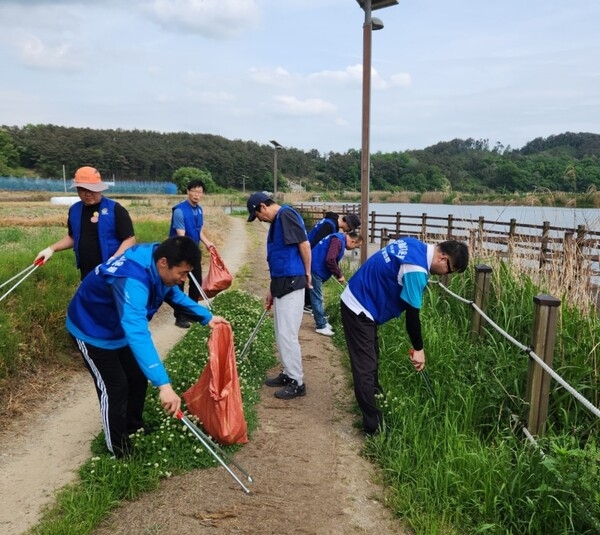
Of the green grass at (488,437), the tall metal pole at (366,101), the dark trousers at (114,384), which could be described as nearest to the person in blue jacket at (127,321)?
the dark trousers at (114,384)

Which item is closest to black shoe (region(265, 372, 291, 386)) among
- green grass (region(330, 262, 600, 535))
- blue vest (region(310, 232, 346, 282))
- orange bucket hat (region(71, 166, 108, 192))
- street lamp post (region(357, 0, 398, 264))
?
→ green grass (region(330, 262, 600, 535))

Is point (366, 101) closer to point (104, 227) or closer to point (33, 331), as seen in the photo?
point (104, 227)

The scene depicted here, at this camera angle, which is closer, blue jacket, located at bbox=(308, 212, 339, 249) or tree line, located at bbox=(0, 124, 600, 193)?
blue jacket, located at bbox=(308, 212, 339, 249)

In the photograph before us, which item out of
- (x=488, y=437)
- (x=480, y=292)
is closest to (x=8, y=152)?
(x=480, y=292)

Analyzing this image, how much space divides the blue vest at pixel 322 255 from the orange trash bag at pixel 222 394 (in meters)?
2.84

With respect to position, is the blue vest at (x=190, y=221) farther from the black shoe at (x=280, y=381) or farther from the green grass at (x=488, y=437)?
the green grass at (x=488, y=437)

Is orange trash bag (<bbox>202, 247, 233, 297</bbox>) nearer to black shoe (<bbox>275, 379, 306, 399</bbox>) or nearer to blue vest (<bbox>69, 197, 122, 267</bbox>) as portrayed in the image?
blue vest (<bbox>69, 197, 122, 267</bbox>)

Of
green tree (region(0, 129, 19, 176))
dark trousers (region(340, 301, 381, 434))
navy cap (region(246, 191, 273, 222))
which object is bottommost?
dark trousers (region(340, 301, 381, 434))

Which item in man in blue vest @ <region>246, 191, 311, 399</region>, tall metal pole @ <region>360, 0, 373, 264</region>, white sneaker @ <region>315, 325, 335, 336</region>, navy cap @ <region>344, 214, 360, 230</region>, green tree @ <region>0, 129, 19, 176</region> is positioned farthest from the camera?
green tree @ <region>0, 129, 19, 176</region>

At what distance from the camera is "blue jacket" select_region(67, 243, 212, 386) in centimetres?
264

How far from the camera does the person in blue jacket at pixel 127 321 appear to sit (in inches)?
104

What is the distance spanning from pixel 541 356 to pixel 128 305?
267 cm

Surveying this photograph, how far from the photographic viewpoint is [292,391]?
4449 mm

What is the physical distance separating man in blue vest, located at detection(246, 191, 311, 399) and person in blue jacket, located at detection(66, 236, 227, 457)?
1.00m
